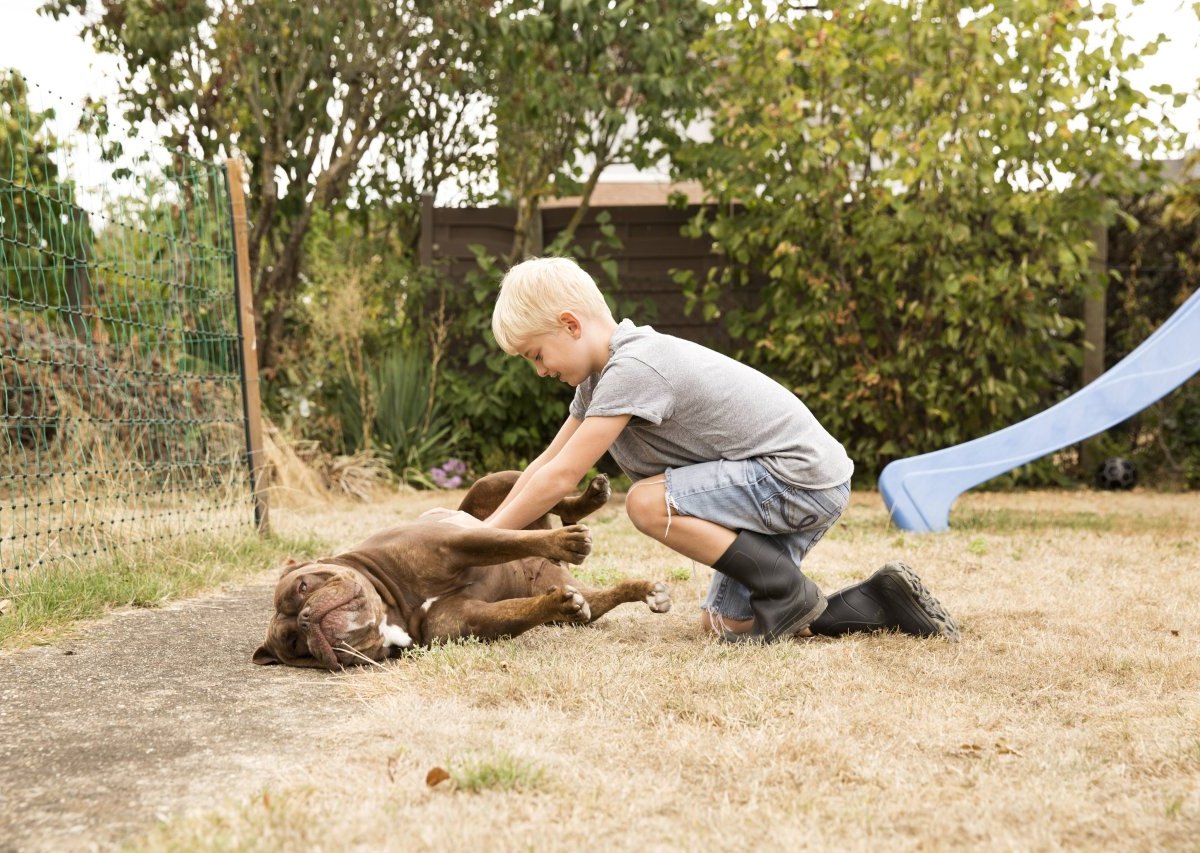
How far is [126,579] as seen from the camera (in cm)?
405

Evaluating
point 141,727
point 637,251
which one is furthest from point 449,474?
point 141,727

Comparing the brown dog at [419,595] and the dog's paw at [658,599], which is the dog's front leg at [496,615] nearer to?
the brown dog at [419,595]

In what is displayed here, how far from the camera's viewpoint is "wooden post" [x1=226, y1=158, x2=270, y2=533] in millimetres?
5230

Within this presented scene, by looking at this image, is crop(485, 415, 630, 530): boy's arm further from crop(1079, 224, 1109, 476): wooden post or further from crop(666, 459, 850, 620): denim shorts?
crop(1079, 224, 1109, 476): wooden post

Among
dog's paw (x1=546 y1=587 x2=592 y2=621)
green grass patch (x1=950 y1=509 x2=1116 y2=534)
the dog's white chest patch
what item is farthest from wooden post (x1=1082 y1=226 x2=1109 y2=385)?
the dog's white chest patch

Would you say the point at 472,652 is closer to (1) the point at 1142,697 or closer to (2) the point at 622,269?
(1) the point at 1142,697

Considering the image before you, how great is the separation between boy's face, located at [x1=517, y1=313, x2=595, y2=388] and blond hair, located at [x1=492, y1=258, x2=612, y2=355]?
19mm

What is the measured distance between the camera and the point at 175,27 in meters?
7.45

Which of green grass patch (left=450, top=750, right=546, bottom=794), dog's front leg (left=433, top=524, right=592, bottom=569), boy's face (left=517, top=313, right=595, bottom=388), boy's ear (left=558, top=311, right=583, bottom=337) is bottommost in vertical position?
green grass patch (left=450, top=750, right=546, bottom=794)

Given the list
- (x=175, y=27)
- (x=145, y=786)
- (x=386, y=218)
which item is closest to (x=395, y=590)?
(x=145, y=786)

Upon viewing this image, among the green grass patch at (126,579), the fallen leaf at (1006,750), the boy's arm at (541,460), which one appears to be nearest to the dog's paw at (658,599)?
the boy's arm at (541,460)

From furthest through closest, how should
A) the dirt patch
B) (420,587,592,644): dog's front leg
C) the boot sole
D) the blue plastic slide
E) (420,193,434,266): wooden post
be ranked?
1. (420,193,434,266): wooden post
2. the blue plastic slide
3. the boot sole
4. (420,587,592,644): dog's front leg
5. the dirt patch

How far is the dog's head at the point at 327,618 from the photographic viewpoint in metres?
2.83

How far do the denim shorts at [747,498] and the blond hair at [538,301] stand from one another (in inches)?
20.7
